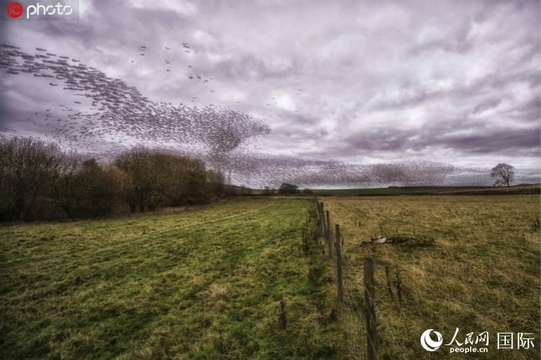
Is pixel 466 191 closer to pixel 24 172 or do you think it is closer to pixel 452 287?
pixel 452 287

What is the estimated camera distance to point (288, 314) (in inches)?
261

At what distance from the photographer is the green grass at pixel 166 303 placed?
5.54m

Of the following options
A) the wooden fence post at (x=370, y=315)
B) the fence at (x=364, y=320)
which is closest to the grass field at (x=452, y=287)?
the fence at (x=364, y=320)

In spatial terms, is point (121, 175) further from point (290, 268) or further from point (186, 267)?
point (290, 268)

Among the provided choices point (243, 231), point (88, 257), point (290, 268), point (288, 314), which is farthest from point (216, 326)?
point (243, 231)

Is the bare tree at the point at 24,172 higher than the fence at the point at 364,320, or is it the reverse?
the bare tree at the point at 24,172

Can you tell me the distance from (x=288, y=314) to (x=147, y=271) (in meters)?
6.71

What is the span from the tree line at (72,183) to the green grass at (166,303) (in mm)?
20144

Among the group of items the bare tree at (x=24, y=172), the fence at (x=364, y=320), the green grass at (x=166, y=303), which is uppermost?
the bare tree at (x=24, y=172)

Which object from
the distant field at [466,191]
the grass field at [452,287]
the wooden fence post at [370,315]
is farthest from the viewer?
the distant field at [466,191]

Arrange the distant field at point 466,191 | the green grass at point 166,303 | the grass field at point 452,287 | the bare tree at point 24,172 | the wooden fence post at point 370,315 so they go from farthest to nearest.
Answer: the distant field at point 466,191, the bare tree at point 24,172, the green grass at point 166,303, the grass field at point 452,287, the wooden fence post at point 370,315

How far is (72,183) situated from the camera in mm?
31812

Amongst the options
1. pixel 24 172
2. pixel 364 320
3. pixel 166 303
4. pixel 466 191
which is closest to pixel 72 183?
pixel 24 172

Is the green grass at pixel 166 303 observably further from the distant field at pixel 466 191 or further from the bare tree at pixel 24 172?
the distant field at pixel 466 191
